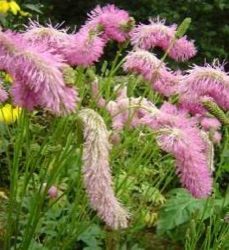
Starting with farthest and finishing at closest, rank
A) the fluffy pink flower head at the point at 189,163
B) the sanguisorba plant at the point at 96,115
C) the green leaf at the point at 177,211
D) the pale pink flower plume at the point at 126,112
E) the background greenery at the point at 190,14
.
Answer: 1. the background greenery at the point at 190,14
2. the green leaf at the point at 177,211
3. the pale pink flower plume at the point at 126,112
4. the fluffy pink flower head at the point at 189,163
5. the sanguisorba plant at the point at 96,115

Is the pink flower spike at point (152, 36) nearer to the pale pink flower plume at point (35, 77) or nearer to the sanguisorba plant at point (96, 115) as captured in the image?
the sanguisorba plant at point (96, 115)

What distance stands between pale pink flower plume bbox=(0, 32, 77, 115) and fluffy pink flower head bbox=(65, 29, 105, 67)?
0.94ft

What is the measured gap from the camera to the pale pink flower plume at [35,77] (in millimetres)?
1489

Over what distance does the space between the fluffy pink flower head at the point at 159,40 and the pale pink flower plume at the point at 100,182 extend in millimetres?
773

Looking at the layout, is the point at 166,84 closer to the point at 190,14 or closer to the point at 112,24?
the point at 112,24

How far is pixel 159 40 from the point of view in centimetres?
222

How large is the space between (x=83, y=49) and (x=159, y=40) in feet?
1.20

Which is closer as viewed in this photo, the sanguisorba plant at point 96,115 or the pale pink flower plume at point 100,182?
the pale pink flower plume at point 100,182

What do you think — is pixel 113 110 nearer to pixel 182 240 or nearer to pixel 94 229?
pixel 94 229

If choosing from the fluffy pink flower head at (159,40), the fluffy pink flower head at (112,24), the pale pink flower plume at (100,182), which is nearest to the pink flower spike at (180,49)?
the fluffy pink flower head at (159,40)

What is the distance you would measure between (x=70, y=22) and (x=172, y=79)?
530 cm

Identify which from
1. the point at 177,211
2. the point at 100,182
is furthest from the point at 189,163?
the point at 177,211

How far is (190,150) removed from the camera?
1.75 m

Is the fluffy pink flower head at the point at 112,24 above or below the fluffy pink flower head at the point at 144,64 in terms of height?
above
